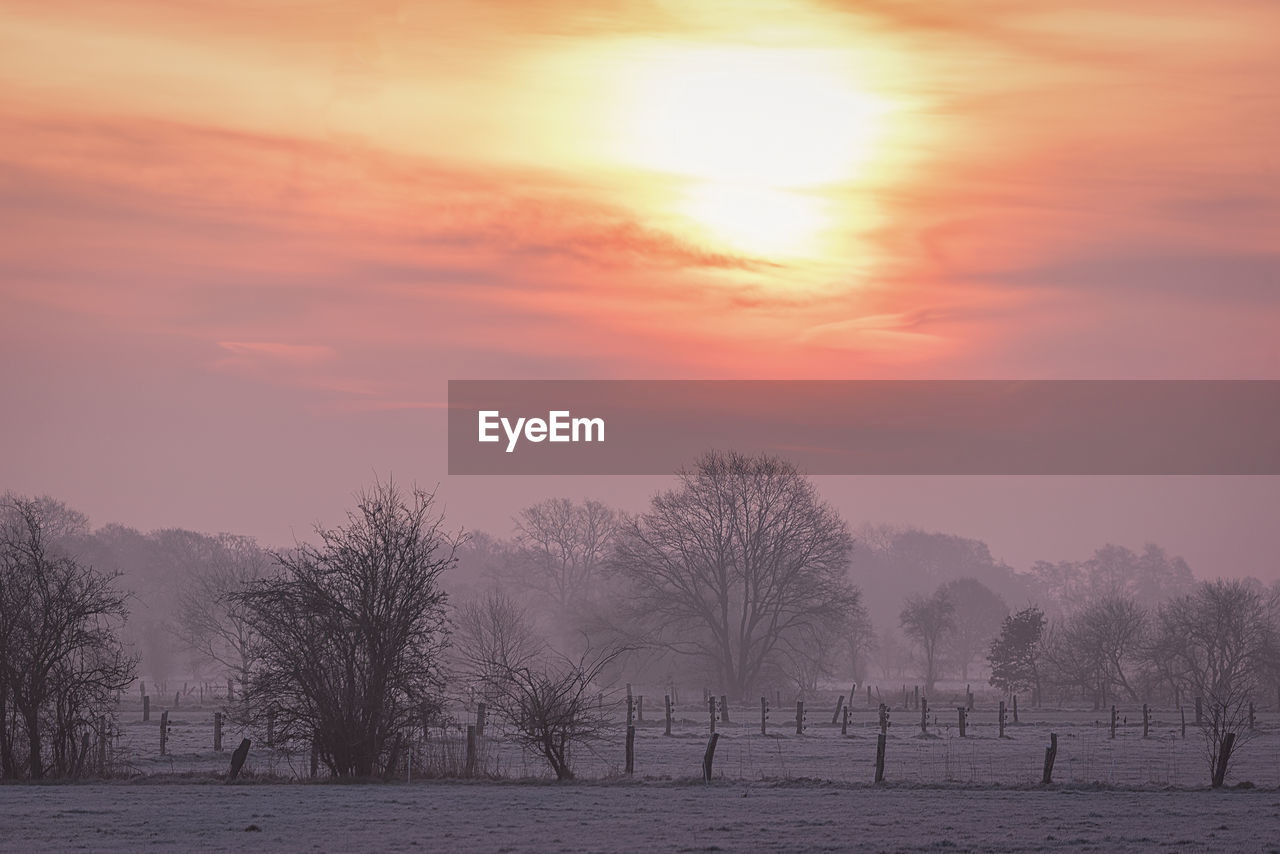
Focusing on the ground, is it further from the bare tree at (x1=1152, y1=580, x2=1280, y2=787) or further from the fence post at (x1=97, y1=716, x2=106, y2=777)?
the bare tree at (x1=1152, y1=580, x2=1280, y2=787)

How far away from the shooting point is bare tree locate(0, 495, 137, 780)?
36531 mm

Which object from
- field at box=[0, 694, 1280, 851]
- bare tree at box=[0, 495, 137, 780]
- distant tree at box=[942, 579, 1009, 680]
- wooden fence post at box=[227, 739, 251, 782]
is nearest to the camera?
field at box=[0, 694, 1280, 851]

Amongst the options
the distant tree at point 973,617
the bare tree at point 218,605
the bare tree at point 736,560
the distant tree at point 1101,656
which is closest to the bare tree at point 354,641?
the bare tree at point 218,605

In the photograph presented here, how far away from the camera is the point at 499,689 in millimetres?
33938

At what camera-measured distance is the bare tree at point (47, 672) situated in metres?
36.5

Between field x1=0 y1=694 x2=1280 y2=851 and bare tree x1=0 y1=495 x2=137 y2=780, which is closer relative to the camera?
field x1=0 y1=694 x2=1280 y2=851

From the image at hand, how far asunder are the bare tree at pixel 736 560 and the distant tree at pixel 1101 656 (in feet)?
53.3

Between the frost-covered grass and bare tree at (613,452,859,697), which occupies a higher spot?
bare tree at (613,452,859,697)

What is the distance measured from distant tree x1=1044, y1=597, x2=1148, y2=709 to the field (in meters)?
46.6

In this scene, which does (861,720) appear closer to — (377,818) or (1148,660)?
(1148,660)

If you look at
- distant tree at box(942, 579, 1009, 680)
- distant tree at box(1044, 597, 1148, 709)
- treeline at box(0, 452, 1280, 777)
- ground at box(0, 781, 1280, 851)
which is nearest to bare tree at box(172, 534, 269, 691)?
treeline at box(0, 452, 1280, 777)

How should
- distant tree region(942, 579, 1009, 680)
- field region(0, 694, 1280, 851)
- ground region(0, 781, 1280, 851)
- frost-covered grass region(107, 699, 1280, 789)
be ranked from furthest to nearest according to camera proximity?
distant tree region(942, 579, 1009, 680) → frost-covered grass region(107, 699, 1280, 789) → field region(0, 694, 1280, 851) → ground region(0, 781, 1280, 851)

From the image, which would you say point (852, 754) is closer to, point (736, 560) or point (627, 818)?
point (627, 818)

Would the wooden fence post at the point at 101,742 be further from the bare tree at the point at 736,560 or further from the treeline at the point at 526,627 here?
the bare tree at the point at 736,560
